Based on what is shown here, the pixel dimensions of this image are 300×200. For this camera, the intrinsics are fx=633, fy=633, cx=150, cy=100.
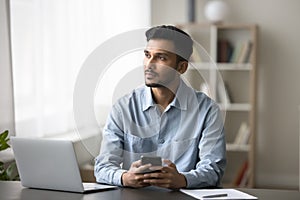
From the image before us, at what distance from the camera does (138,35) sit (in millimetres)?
2240

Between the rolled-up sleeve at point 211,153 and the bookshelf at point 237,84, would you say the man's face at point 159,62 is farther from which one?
the bookshelf at point 237,84

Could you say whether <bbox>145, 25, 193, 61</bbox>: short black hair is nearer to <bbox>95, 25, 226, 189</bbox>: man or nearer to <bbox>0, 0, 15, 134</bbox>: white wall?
<bbox>95, 25, 226, 189</bbox>: man

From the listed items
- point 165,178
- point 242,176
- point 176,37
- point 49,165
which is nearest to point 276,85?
point 242,176

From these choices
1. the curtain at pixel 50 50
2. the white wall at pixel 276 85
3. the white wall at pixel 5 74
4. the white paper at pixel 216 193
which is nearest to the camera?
the white paper at pixel 216 193

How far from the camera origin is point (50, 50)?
13.7 feet

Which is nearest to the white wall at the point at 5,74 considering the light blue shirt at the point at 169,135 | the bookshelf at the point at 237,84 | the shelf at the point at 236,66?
the light blue shirt at the point at 169,135

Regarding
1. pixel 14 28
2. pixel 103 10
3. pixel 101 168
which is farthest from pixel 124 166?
pixel 103 10

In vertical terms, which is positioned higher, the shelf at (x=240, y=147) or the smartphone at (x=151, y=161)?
the smartphone at (x=151, y=161)

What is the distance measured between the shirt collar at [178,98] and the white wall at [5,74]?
140 centimetres

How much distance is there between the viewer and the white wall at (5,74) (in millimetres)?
3564

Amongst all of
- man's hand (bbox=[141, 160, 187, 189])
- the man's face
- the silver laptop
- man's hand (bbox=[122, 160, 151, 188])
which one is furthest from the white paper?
the man's face

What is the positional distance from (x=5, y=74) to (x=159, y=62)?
1.64 m

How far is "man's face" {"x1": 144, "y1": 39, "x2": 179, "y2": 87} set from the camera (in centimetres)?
220

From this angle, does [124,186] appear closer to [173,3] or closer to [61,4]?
[61,4]
